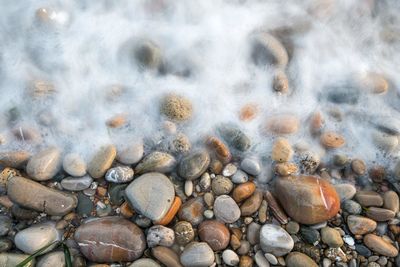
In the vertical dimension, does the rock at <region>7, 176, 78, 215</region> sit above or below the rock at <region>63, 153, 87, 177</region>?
below

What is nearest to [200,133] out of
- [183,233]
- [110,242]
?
[183,233]

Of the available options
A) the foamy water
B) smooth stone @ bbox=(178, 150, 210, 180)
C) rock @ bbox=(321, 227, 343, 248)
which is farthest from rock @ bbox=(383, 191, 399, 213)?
smooth stone @ bbox=(178, 150, 210, 180)

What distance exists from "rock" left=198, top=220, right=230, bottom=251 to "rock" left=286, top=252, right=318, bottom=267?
433 mm

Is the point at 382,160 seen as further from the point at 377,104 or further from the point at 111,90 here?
the point at 111,90

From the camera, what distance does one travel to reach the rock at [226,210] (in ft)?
8.62

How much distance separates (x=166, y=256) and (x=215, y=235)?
1.17 ft

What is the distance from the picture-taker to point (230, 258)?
2518 mm

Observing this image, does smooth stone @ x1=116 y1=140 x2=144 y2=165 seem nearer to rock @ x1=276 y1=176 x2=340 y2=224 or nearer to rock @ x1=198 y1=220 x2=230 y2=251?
rock @ x1=198 y1=220 x2=230 y2=251

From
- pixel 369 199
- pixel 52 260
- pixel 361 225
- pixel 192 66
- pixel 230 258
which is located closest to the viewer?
pixel 52 260

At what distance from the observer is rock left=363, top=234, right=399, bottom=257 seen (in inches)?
101

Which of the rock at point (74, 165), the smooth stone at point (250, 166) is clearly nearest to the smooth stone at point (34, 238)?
the rock at point (74, 165)

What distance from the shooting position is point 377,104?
3.20 meters

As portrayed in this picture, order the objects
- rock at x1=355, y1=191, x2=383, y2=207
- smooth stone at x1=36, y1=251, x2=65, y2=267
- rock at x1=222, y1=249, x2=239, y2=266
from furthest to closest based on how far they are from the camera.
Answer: rock at x1=355, y1=191, x2=383, y2=207 < rock at x1=222, y1=249, x2=239, y2=266 < smooth stone at x1=36, y1=251, x2=65, y2=267

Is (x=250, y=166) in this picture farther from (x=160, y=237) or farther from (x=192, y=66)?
(x=192, y=66)
